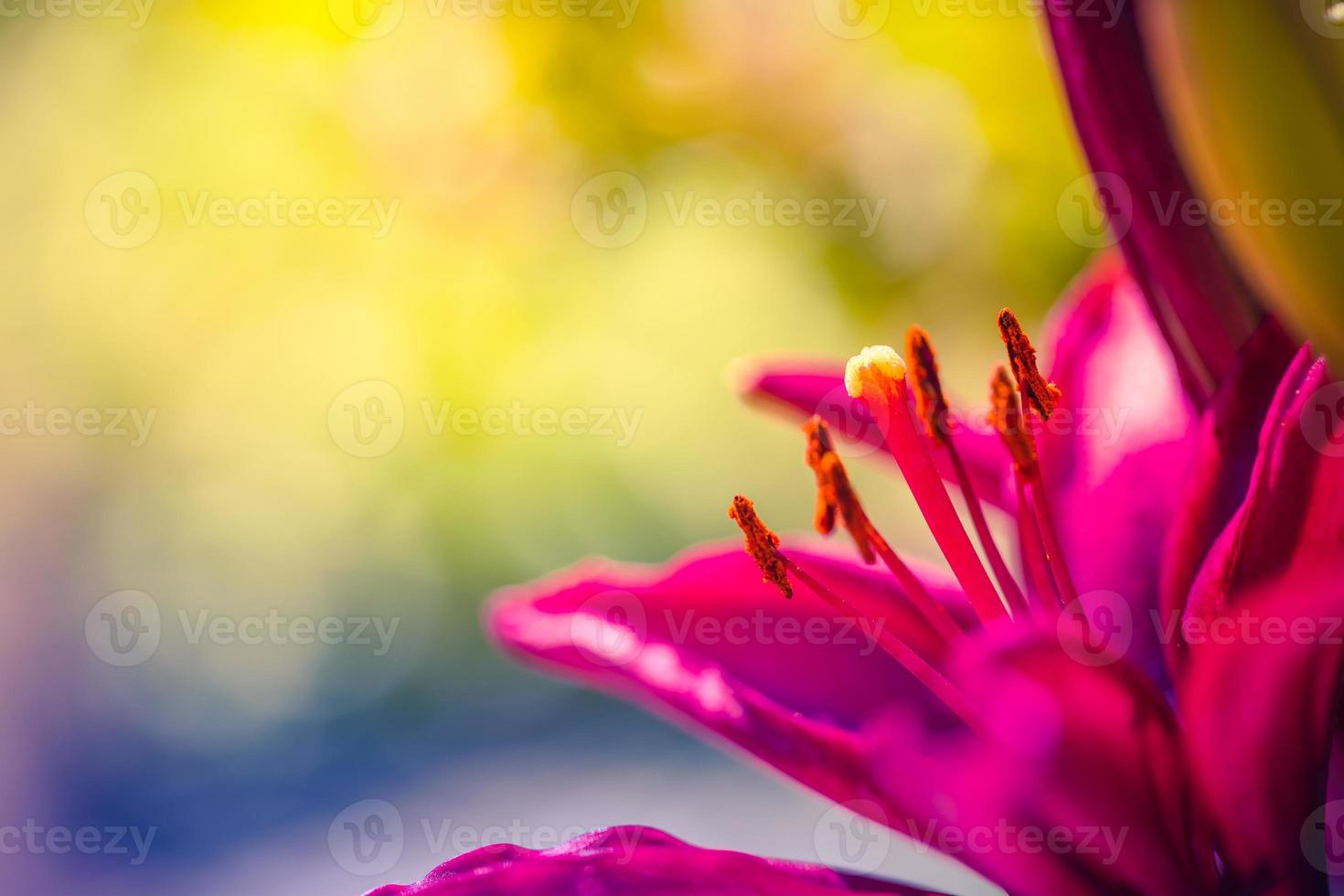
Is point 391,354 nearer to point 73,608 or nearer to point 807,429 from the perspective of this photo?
point 73,608

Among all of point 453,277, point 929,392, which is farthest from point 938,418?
point 453,277

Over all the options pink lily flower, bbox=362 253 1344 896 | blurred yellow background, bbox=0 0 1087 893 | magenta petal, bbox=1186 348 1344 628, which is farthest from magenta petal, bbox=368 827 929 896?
blurred yellow background, bbox=0 0 1087 893

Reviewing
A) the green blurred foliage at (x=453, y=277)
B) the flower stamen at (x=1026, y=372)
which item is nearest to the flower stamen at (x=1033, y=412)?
the flower stamen at (x=1026, y=372)

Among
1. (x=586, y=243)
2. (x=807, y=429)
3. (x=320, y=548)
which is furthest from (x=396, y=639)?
(x=807, y=429)

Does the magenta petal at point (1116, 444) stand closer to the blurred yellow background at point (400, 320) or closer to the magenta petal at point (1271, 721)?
the magenta petal at point (1271, 721)

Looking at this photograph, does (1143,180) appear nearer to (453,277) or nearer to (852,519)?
(852,519)

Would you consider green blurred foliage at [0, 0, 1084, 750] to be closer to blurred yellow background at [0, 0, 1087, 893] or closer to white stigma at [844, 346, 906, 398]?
blurred yellow background at [0, 0, 1087, 893]
